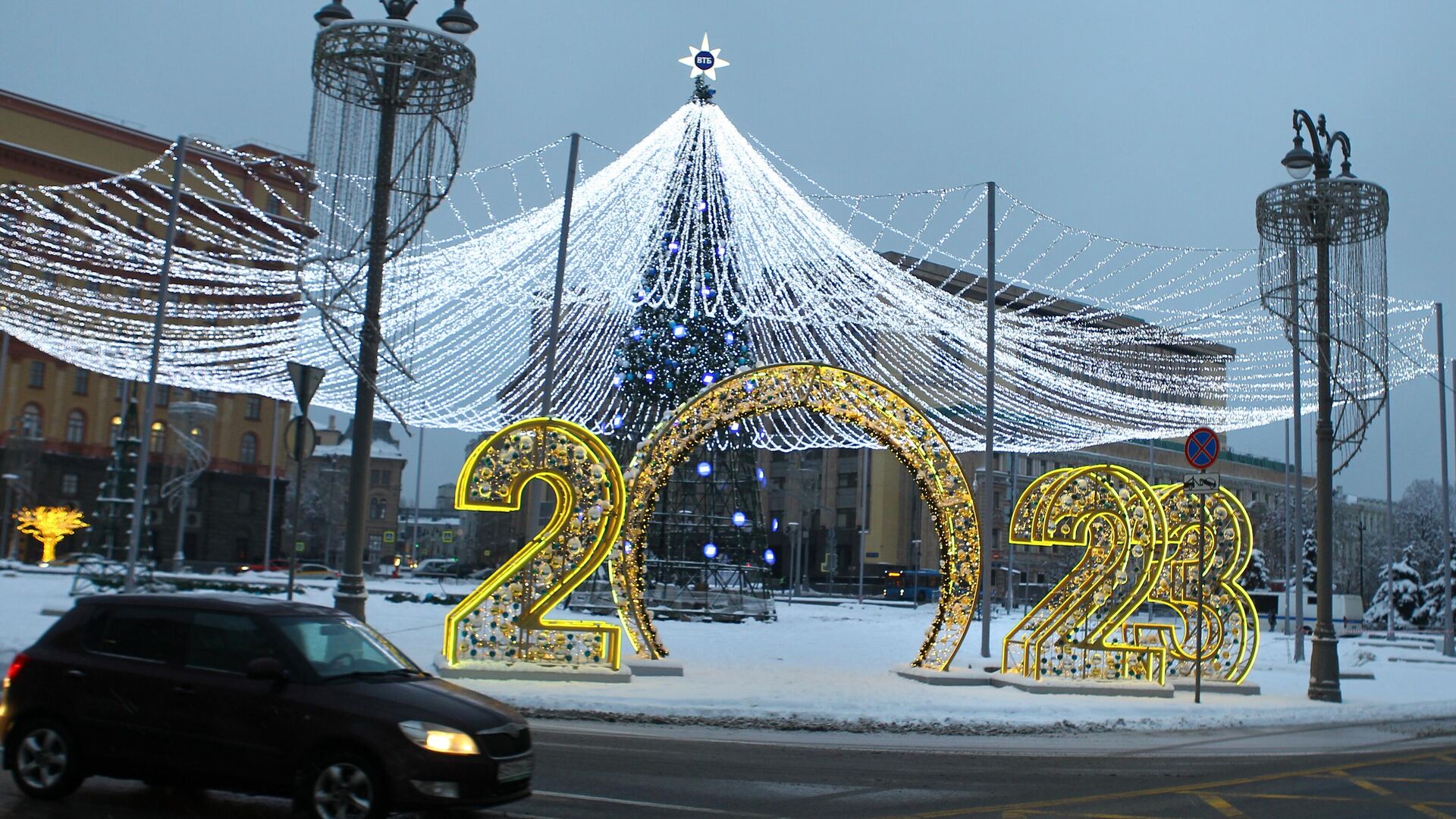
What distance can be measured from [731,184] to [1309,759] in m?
15.0

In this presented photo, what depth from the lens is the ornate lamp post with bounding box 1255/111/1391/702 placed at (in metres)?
21.3

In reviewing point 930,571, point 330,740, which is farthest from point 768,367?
point 930,571

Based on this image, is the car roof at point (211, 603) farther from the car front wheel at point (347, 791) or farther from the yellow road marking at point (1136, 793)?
the yellow road marking at point (1136, 793)

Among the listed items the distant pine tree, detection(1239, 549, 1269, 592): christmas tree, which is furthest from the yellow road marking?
detection(1239, 549, 1269, 592): christmas tree

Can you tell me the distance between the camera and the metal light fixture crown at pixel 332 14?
50.4 feet

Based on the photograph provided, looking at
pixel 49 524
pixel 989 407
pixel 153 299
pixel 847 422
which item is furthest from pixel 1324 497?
pixel 49 524

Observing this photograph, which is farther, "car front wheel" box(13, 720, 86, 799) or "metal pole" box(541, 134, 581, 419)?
"metal pole" box(541, 134, 581, 419)

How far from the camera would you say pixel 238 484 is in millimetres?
75312

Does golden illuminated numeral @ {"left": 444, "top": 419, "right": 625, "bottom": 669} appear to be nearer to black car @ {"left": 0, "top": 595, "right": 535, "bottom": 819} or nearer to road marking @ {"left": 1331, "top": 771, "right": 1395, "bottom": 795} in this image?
black car @ {"left": 0, "top": 595, "right": 535, "bottom": 819}

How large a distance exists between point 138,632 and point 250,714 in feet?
4.07

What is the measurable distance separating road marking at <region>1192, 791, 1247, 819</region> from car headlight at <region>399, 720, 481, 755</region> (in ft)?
19.4

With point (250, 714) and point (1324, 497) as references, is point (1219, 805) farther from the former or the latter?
point (1324, 497)

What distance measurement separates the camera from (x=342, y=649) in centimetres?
855

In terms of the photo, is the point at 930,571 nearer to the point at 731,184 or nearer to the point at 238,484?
the point at 238,484
